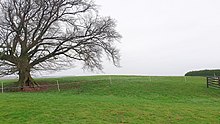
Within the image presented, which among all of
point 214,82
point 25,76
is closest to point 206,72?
point 214,82

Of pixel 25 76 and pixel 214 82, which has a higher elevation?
pixel 25 76

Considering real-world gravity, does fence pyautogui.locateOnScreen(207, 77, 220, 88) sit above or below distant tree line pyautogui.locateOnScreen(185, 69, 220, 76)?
below

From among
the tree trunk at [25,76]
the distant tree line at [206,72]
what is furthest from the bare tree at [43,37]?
the distant tree line at [206,72]

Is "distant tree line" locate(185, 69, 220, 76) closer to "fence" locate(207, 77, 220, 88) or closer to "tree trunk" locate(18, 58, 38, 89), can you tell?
"fence" locate(207, 77, 220, 88)

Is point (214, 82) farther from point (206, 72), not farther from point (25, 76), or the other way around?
point (206, 72)

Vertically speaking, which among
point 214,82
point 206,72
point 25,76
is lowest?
point 214,82

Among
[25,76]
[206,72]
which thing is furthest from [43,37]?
[206,72]

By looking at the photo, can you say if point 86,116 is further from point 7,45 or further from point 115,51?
point 115,51

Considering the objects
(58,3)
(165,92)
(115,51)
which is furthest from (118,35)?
(165,92)

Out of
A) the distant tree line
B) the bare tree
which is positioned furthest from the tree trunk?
the distant tree line

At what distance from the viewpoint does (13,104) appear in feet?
52.7

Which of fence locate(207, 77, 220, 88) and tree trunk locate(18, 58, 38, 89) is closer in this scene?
fence locate(207, 77, 220, 88)

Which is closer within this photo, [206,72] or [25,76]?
[25,76]

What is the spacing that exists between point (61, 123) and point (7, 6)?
19967mm
